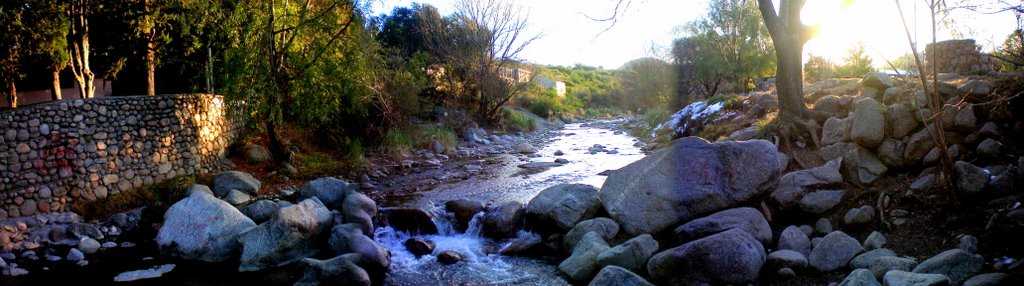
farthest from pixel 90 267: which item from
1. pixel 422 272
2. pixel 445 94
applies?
pixel 445 94

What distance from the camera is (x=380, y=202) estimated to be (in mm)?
13523

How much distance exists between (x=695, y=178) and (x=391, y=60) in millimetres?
15380

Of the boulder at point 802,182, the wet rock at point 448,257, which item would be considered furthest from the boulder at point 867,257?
the wet rock at point 448,257

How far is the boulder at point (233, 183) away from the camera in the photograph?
44.3ft

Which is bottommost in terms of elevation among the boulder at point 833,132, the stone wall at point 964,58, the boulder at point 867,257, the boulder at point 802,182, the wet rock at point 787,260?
the wet rock at point 787,260

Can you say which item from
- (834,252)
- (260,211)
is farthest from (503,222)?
(834,252)

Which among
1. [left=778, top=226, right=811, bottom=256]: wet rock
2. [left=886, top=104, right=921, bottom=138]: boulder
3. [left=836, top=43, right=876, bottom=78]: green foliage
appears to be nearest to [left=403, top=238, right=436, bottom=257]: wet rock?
[left=778, top=226, right=811, bottom=256]: wet rock

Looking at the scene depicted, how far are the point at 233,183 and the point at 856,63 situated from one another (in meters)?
22.5

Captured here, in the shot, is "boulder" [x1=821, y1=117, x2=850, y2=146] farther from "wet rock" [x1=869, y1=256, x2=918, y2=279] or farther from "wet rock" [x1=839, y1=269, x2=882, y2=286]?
"wet rock" [x1=839, y1=269, x2=882, y2=286]

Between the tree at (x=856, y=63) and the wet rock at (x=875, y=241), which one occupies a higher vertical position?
the tree at (x=856, y=63)

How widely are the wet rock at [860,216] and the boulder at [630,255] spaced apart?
284cm

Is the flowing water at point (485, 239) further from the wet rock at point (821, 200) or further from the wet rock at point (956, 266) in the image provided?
the wet rock at point (956, 266)

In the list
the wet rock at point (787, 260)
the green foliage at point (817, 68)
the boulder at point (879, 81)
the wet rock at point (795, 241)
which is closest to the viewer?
the wet rock at point (787, 260)

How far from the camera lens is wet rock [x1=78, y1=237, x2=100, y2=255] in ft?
33.7
